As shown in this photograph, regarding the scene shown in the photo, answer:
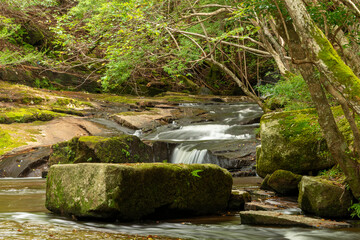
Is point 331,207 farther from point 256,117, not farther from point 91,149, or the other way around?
point 256,117

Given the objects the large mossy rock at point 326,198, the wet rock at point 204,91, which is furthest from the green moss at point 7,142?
the wet rock at point 204,91

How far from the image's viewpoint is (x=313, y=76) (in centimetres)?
516

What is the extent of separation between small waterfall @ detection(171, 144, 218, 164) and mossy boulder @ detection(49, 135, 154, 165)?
114 cm

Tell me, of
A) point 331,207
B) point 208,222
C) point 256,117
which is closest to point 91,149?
point 208,222

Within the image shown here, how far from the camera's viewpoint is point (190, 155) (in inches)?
491

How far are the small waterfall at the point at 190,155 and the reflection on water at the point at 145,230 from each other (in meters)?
6.04

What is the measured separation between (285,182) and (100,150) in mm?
5664

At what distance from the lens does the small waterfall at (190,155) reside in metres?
11.9

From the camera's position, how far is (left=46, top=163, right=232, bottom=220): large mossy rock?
5004mm

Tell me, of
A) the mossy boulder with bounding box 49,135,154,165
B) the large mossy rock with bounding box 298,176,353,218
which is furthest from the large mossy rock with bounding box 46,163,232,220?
the mossy boulder with bounding box 49,135,154,165

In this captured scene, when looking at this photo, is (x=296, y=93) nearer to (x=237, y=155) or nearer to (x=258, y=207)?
(x=237, y=155)

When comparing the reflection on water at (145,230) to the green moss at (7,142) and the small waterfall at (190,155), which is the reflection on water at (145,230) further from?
the green moss at (7,142)

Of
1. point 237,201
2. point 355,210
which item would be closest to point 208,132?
point 237,201

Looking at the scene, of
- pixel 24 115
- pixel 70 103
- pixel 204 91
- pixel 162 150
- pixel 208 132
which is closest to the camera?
pixel 162 150
